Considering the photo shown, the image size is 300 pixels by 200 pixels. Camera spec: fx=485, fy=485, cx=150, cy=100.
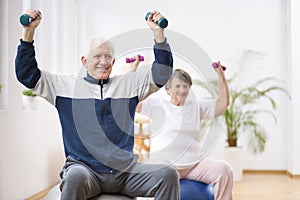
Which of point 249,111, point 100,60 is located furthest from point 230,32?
point 100,60

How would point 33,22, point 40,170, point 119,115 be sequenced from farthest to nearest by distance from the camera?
point 40,170
point 119,115
point 33,22

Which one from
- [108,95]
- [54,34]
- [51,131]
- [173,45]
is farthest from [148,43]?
[108,95]

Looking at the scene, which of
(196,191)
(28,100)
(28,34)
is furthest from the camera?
(28,100)

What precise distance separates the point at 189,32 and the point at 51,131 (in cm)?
194

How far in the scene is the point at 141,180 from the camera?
7.09 ft

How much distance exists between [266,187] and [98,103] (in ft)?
8.82

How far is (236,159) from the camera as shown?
4.90 m

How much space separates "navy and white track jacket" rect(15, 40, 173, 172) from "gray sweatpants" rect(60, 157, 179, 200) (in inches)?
1.6

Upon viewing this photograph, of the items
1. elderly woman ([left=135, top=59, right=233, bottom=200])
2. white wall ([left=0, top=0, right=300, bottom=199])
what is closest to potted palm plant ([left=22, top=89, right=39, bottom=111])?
white wall ([left=0, top=0, right=300, bottom=199])

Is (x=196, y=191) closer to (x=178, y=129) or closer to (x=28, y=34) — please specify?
(x=178, y=129)

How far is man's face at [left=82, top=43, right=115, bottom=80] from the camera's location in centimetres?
227

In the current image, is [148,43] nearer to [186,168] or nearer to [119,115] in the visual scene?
[186,168]

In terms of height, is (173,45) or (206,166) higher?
(173,45)

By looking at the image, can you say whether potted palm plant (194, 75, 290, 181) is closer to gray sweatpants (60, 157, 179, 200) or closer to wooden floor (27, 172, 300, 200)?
wooden floor (27, 172, 300, 200)
